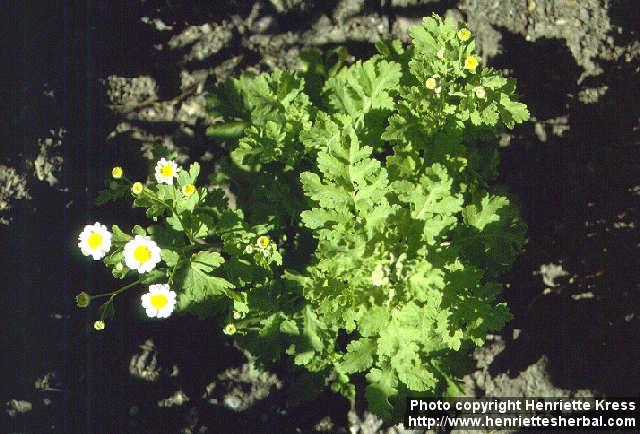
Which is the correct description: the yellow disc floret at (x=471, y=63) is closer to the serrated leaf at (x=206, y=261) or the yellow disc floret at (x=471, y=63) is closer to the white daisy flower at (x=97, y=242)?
the serrated leaf at (x=206, y=261)

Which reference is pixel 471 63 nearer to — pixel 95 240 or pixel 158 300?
pixel 158 300

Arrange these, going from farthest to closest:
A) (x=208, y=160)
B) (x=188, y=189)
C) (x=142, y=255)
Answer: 1. (x=208, y=160)
2. (x=188, y=189)
3. (x=142, y=255)

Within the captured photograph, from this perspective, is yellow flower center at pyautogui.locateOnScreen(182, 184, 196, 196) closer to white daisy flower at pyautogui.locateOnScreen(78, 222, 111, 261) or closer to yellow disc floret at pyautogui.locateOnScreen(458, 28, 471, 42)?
white daisy flower at pyautogui.locateOnScreen(78, 222, 111, 261)

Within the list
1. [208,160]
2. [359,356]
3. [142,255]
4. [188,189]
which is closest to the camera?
[142,255]

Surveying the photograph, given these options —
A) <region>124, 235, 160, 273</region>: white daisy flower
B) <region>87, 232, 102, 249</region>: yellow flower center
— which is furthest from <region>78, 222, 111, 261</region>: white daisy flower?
<region>124, 235, 160, 273</region>: white daisy flower

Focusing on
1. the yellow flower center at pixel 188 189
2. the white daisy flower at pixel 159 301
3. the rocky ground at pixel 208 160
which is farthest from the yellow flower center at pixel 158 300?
the rocky ground at pixel 208 160

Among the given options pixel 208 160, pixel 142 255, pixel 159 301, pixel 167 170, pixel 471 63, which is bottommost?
pixel 159 301

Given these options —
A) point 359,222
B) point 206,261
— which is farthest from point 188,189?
point 359,222
